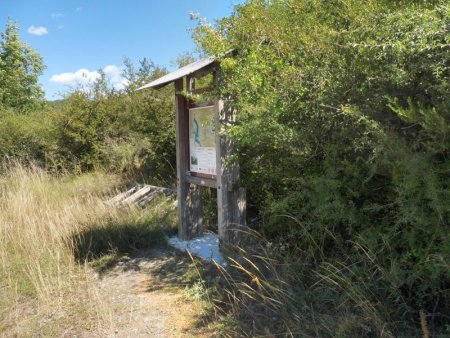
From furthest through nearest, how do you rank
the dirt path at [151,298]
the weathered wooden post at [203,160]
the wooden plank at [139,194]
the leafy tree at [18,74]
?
the leafy tree at [18,74] → the wooden plank at [139,194] → the weathered wooden post at [203,160] → the dirt path at [151,298]

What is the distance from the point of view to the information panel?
497 cm

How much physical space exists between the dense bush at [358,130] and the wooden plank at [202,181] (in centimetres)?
74

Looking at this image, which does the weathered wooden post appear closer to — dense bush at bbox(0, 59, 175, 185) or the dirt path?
the dirt path

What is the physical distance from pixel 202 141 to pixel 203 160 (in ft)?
0.79

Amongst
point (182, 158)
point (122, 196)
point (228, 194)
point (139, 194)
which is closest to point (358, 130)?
point (228, 194)

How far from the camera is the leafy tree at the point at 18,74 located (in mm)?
30422

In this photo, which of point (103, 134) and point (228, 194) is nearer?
point (228, 194)

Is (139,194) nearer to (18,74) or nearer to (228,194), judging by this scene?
(228,194)

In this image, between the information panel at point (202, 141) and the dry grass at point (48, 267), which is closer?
the dry grass at point (48, 267)

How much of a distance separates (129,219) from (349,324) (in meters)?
4.10

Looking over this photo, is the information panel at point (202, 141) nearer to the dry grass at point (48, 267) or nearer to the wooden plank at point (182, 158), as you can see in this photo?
the wooden plank at point (182, 158)

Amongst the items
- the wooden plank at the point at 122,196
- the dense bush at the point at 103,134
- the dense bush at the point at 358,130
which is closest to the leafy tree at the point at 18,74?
the dense bush at the point at 103,134

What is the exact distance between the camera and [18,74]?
31.0 meters

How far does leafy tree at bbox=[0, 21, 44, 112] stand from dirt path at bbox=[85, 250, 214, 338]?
28.2 m
